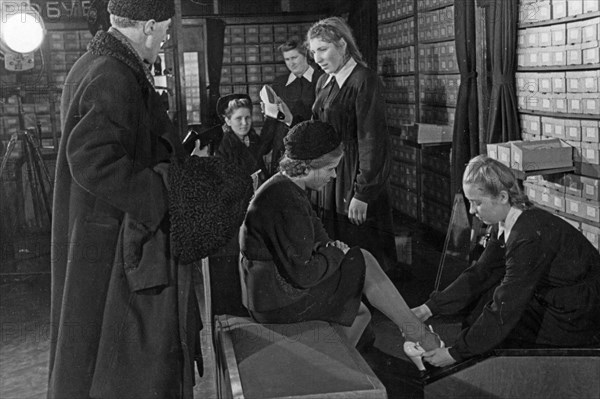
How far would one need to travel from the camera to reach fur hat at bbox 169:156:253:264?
1.60 metres

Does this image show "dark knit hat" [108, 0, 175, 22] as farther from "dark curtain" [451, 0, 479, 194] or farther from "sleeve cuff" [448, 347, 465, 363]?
"dark curtain" [451, 0, 479, 194]

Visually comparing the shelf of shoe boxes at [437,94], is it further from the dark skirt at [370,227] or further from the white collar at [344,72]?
the white collar at [344,72]

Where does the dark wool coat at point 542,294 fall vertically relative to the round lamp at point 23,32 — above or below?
below

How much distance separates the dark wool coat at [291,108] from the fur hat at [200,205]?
7.02 ft

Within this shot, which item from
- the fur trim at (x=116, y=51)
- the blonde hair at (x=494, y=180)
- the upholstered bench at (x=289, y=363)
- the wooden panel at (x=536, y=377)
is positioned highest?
the fur trim at (x=116, y=51)

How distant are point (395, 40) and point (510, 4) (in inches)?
73.3

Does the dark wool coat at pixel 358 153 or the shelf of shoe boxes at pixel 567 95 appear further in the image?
the shelf of shoe boxes at pixel 567 95

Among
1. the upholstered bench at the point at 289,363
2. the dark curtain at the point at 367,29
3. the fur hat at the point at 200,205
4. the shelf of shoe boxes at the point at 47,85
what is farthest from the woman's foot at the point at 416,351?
the dark curtain at the point at 367,29

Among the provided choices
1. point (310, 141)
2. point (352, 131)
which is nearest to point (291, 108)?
point (352, 131)

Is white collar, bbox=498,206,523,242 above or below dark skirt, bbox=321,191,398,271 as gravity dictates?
above

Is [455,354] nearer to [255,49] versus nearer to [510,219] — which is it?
[510,219]

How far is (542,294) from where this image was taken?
232cm

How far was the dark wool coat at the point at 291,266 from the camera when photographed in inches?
86.3

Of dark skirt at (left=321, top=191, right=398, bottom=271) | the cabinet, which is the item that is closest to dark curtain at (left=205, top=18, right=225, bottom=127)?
the cabinet
